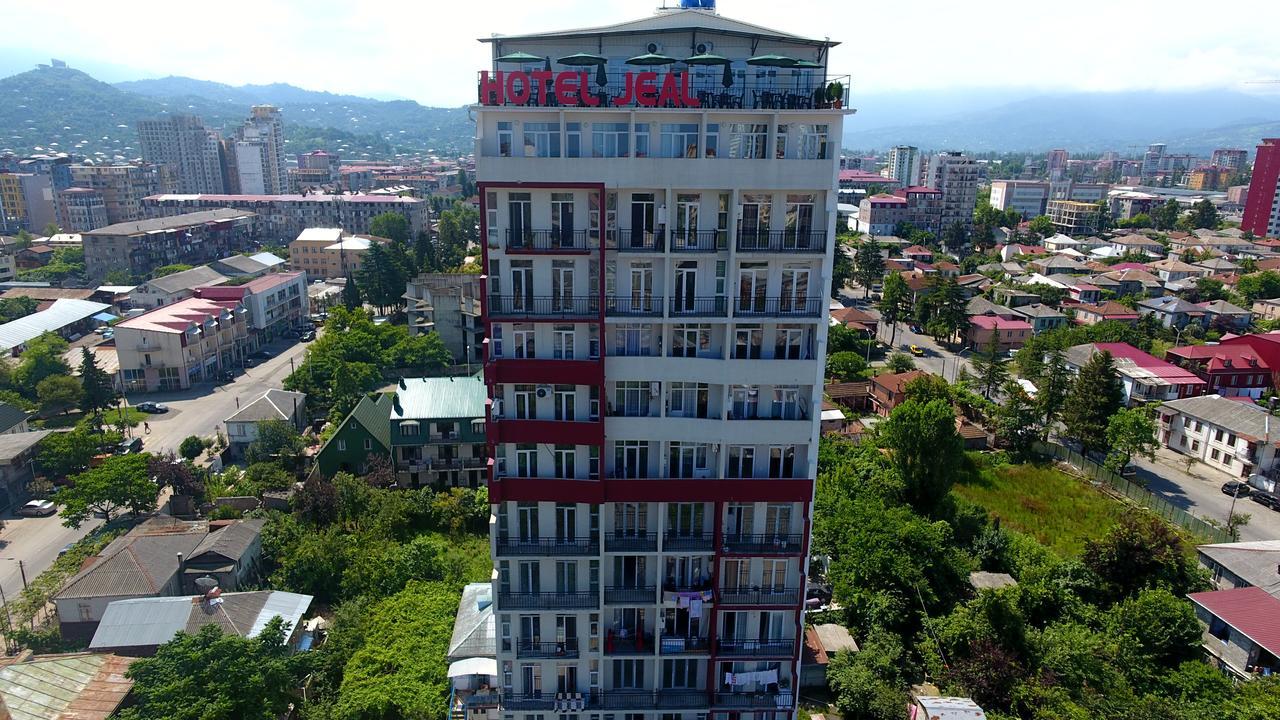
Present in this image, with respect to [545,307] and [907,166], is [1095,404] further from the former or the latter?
[907,166]

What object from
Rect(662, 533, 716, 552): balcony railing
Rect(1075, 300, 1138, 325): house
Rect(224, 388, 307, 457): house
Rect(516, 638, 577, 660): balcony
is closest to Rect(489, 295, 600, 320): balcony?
Rect(662, 533, 716, 552): balcony railing

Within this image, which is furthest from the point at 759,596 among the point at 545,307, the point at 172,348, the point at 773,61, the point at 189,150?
the point at 189,150

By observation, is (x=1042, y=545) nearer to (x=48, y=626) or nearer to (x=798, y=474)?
(x=798, y=474)

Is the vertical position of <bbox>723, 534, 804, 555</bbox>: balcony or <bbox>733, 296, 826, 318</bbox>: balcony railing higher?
<bbox>733, 296, 826, 318</bbox>: balcony railing

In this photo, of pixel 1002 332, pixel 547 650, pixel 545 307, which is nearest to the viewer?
pixel 545 307

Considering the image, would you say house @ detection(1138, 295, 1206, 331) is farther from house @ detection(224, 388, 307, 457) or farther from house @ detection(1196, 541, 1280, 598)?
house @ detection(224, 388, 307, 457)

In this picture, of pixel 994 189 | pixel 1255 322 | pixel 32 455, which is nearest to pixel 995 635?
pixel 32 455

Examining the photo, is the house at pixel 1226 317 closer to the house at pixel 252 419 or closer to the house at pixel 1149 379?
the house at pixel 1149 379
